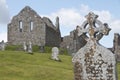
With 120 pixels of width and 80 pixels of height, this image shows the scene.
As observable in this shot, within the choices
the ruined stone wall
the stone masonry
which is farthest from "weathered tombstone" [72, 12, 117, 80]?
the stone masonry

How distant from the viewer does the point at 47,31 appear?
90.4m

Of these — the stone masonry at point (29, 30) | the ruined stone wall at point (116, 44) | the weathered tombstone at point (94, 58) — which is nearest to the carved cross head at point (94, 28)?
the weathered tombstone at point (94, 58)

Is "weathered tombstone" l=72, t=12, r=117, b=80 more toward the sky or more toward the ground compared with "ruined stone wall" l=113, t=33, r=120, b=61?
more toward the ground

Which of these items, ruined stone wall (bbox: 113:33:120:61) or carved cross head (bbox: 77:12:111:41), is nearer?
carved cross head (bbox: 77:12:111:41)

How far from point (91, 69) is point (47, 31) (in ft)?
236

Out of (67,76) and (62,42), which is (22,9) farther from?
(67,76)

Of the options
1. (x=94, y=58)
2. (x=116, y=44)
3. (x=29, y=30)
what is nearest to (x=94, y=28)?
(x=94, y=58)

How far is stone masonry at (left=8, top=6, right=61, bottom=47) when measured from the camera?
8931 centimetres

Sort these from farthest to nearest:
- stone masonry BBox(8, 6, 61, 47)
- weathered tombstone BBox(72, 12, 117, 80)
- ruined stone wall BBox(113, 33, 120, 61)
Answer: stone masonry BBox(8, 6, 61, 47), ruined stone wall BBox(113, 33, 120, 61), weathered tombstone BBox(72, 12, 117, 80)

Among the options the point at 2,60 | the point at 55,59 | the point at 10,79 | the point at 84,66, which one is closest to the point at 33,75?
the point at 10,79

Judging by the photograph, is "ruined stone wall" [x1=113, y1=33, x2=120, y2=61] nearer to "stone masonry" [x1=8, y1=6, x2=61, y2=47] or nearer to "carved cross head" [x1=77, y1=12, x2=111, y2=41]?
"stone masonry" [x1=8, y1=6, x2=61, y2=47]

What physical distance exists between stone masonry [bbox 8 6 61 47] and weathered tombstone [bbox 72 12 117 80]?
6928cm

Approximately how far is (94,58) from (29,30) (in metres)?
72.0

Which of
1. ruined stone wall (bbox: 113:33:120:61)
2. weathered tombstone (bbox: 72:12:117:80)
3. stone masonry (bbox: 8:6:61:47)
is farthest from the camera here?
stone masonry (bbox: 8:6:61:47)
